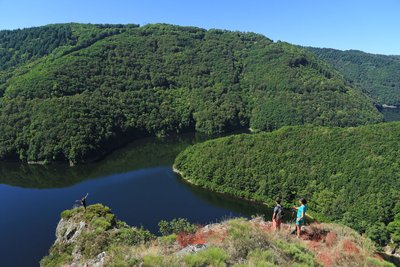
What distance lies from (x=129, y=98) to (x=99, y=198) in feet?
257

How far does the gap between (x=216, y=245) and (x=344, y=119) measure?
158 metres

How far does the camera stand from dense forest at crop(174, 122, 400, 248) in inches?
2617

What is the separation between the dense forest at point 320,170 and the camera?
66.5m

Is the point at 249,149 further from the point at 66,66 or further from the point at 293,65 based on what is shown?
the point at 293,65

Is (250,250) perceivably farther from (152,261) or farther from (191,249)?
(152,261)

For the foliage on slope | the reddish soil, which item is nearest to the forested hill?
the foliage on slope

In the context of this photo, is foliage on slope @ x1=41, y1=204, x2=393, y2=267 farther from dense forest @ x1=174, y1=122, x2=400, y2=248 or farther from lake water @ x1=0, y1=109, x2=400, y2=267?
dense forest @ x1=174, y1=122, x2=400, y2=248

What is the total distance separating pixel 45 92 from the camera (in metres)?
135

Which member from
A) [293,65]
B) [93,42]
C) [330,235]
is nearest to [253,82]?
[293,65]

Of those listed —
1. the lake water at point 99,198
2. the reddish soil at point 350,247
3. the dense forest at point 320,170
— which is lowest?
the lake water at point 99,198

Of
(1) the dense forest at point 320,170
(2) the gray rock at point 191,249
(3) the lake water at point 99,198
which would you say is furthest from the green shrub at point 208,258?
(1) the dense forest at point 320,170

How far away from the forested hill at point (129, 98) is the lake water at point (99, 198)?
10711mm

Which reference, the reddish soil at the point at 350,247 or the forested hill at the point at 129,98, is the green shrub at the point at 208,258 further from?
the forested hill at the point at 129,98

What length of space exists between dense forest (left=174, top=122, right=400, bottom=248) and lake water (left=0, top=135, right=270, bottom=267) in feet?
19.4
